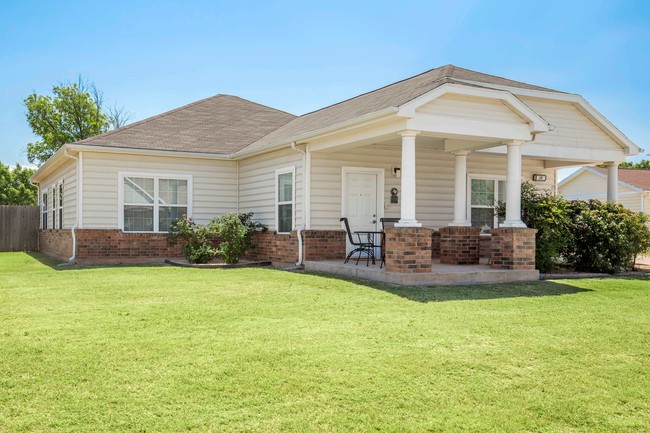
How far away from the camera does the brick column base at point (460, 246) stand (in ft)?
38.8

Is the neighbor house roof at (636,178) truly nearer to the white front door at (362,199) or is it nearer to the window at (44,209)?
the white front door at (362,199)

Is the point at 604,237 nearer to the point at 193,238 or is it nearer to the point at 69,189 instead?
the point at 193,238

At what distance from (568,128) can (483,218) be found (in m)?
2.94

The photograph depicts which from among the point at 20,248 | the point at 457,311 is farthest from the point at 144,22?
the point at 457,311

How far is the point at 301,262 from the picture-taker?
12.3 meters

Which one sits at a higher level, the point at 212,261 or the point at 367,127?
the point at 367,127

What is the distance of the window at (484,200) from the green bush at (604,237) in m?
3.00

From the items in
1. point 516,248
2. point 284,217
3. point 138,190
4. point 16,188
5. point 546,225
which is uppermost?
point 16,188

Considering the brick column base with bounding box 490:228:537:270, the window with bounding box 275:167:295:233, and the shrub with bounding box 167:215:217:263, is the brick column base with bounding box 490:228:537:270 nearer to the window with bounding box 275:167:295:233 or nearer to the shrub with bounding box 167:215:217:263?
the window with bounding box 275:167:295:233

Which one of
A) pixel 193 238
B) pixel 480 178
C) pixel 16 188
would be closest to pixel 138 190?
pixel 193 238

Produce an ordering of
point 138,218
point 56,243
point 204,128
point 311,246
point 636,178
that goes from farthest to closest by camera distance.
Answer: point 636,178 → point 56,243 → point 204,128 → point 138,218 → point 311,246

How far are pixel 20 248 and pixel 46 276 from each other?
12356mm

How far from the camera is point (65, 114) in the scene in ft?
115

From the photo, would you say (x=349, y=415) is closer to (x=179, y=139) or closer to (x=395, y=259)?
(x=395, y=259)
